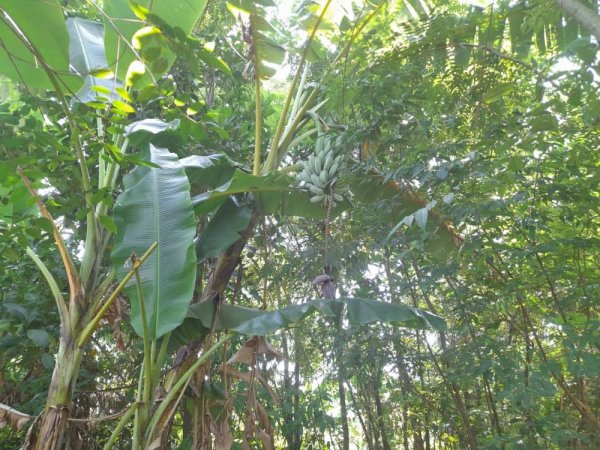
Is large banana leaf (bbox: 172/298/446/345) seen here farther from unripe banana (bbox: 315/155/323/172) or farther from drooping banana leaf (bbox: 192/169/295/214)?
unripe banana (bbox: 315/155/323/172)

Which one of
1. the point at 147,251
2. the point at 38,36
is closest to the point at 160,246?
the point at 147,251

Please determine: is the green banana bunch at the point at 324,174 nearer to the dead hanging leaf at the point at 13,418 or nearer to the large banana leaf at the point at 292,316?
the large banana leaf at the point at 292,316

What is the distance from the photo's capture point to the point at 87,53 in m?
2.91

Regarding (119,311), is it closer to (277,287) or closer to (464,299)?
(277,287)

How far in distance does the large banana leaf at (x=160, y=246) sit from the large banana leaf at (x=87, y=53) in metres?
0.86

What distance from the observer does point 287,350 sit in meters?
5.02

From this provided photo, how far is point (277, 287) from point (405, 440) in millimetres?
2019

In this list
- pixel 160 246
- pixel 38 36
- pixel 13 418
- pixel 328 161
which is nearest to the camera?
pixel 13 418

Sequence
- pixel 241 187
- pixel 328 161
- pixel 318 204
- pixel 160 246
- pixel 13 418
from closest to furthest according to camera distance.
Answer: pixel 13 418 → pixel 160 246 → pixel 241 187 → pixel 328 161 → pixel 318 204

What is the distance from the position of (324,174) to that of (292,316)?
0.76 meters

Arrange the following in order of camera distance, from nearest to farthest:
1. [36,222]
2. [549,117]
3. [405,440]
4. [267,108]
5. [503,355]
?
[36,222]
[549,117]
[503,355]
[267,108]
[405,440]

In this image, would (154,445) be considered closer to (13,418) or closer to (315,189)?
(13,418)

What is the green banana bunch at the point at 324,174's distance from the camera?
2.44 meters

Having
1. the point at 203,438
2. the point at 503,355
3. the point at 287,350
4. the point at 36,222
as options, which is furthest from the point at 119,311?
the point at 287,350
